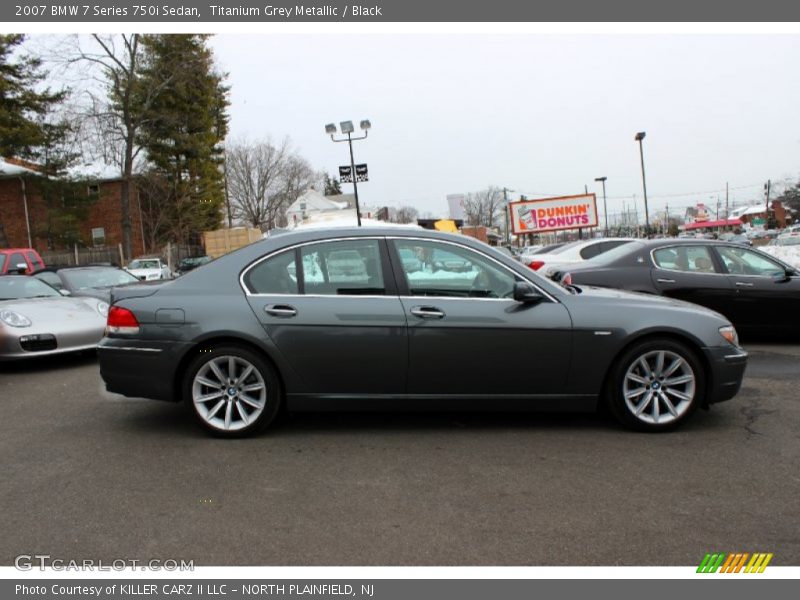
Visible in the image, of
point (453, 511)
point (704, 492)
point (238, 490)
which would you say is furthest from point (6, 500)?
point (704, 492)

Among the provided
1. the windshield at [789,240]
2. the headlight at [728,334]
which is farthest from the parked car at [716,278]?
the windshield at [789,240]

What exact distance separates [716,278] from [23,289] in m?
9.24

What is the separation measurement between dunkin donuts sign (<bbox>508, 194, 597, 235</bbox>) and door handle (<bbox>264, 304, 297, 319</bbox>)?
1464 inches

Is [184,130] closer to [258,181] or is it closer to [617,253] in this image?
[258,181]

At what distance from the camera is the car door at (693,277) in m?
7.70

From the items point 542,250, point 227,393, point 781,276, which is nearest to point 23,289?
point 227,393

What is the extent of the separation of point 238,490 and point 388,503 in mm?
908

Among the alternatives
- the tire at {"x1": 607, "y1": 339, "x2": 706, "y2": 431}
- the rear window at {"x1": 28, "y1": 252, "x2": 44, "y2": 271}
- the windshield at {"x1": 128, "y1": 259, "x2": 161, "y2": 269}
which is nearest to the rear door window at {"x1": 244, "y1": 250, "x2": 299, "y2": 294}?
the tire at {"x1": 607, "y1": 339, "x2": 706, "y2": 431}

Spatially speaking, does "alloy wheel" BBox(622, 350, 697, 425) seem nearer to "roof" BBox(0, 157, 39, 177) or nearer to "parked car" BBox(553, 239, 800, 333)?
"parked car" BBox(553, 239, 800, 333)

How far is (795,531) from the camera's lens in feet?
10.0

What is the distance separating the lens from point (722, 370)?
14.7 ft

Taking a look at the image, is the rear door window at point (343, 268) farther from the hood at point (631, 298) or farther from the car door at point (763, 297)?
the car door at point (763, 297)

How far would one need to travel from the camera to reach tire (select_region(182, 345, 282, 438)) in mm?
4402

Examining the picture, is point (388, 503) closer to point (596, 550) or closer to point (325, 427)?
point (596, 550)
